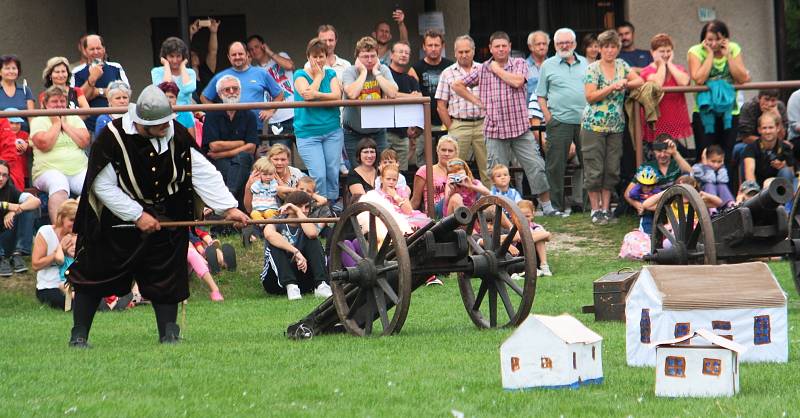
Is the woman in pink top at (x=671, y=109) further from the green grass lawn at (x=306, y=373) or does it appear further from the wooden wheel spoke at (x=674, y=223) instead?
the wooden wheel spoke at (x=674, y=223)

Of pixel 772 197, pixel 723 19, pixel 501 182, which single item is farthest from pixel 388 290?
pixel 723 19

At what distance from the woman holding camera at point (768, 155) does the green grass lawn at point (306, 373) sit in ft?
11.8

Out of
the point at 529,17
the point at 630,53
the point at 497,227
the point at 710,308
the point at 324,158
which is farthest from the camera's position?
the point at 529,17

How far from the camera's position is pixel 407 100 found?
14.8 metres

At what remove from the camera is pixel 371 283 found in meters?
10.4

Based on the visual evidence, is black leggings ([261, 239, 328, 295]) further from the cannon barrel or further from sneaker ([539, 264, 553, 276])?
the cannon barrel

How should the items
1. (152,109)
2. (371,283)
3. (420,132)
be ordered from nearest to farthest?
(152,109) < (371,283) < (420,132)

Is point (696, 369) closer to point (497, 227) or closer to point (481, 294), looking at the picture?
point (497, 227)

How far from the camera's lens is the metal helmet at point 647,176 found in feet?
52.3

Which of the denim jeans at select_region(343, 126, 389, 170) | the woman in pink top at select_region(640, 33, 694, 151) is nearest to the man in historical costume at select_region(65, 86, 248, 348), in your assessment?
the denim jeans at select_region(343, 126, 389, 170)

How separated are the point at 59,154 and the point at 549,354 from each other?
28.1 ft

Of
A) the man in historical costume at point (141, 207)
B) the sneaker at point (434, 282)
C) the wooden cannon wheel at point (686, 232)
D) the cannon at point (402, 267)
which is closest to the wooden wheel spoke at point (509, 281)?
the cannon at point (402, 267)

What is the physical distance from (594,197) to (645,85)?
1573 mm

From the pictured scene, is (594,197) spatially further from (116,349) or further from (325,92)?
(116,349)
